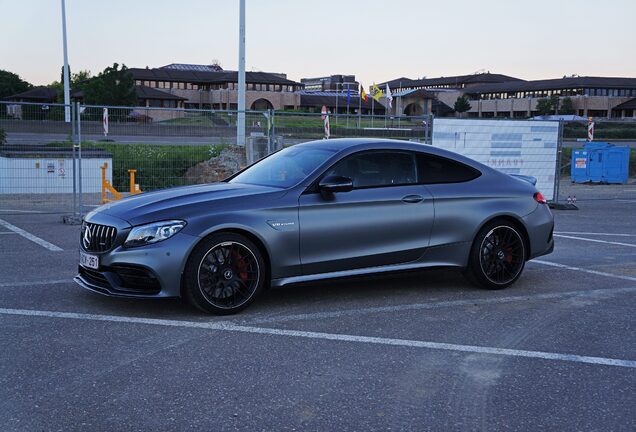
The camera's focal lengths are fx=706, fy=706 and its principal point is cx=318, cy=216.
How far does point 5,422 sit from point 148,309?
7.95 feet

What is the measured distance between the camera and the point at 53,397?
4.12 metres

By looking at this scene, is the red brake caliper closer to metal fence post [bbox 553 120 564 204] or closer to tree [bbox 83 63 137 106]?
metal fence post [bbox 553 120 564 204]

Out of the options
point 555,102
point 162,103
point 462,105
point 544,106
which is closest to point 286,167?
point 162,103

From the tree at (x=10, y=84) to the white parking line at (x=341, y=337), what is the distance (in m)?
91.6

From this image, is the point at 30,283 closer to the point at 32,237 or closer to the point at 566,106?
the point at 32,237

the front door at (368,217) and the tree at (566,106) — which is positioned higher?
the tree at (566,106)

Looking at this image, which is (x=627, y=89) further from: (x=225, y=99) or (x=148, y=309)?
(x=148, y=309)

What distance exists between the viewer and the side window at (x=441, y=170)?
23.0ft

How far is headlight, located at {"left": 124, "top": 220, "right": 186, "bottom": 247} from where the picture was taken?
5758 millimetres

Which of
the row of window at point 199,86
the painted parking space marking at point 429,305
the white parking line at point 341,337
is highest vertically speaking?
the row of window at point 199,86

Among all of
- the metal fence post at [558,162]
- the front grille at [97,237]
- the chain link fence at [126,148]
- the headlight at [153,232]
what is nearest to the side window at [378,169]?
the headlight at [153,232]

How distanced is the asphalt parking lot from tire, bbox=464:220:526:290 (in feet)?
0.48

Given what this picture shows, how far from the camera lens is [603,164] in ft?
78.2

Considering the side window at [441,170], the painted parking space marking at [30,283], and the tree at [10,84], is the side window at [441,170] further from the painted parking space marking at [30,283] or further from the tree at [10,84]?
the tree at [10,84]
